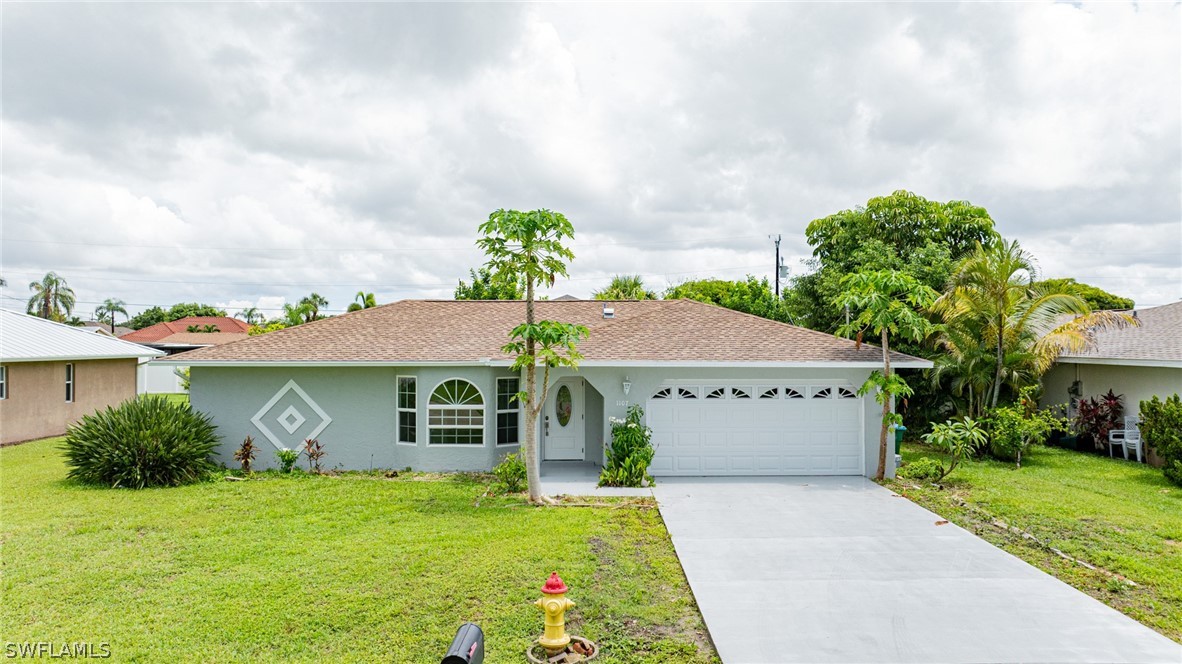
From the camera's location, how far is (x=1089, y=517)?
10.5 m

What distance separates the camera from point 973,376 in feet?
55.4

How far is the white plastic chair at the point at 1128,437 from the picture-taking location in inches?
632

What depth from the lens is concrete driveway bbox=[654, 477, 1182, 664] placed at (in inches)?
239

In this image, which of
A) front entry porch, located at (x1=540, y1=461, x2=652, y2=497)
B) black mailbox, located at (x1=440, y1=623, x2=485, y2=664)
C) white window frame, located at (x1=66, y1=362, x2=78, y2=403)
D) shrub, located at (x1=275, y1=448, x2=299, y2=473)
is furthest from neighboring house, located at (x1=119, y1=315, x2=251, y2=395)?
black mailbox, located at (x1=440, y1=623, x2=485, y2=664)

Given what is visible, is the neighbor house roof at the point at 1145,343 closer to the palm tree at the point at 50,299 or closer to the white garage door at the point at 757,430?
the white garage door at the point at 757,430

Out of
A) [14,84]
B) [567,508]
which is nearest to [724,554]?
[567,508]

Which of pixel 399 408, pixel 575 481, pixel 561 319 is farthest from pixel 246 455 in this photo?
pixel 561 319

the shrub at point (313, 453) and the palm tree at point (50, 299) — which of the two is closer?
the shrub at point (313, 453)

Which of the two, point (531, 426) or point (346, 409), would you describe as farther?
point (346, 409)

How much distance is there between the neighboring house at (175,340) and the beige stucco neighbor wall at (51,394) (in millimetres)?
4875

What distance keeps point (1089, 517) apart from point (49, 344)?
1032 inches

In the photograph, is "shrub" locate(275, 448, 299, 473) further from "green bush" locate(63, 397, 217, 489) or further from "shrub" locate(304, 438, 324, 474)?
"green bush" locate(63, 397, 217, 489)

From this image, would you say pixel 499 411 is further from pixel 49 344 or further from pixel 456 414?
pixel 49 344

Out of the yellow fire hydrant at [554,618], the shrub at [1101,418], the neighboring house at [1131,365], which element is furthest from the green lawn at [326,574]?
the shrub at [1101,418]
